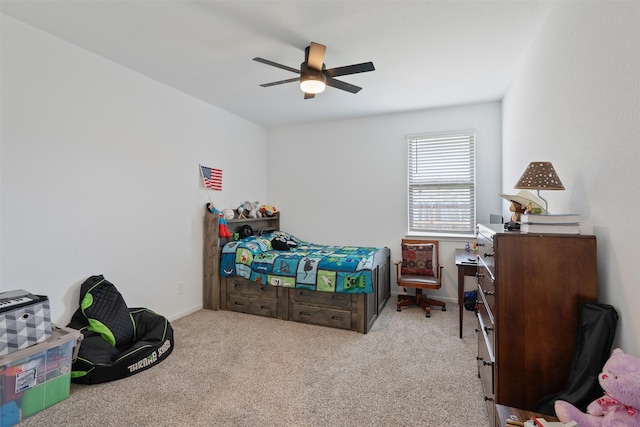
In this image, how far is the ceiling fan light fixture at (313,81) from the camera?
2434mm

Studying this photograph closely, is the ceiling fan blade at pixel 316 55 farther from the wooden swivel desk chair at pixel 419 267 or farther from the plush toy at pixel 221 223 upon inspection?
the wooden swivel desk chair at pixel 419 267

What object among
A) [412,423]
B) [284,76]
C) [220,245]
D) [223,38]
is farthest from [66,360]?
[284,76]

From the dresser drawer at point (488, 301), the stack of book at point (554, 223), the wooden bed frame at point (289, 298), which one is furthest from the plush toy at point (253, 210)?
the stack of book at point (554, 223)

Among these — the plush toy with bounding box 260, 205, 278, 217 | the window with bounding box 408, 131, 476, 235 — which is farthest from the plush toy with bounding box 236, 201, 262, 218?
the window with bounding box 408, 131, 476, 235

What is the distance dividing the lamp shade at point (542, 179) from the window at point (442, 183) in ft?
8.29

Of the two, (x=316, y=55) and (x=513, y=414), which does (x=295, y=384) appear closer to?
(x=513, y=414)

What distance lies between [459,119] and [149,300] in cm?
432

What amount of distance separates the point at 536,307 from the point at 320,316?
7.40ft

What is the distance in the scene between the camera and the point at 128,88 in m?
2.96

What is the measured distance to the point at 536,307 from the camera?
4.58ft

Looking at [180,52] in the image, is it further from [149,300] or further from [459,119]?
[459,119]

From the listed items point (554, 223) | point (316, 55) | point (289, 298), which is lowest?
point (289, 298)

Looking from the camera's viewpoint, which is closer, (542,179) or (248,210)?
(542,179)

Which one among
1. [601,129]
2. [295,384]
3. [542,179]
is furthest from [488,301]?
[295,384]
